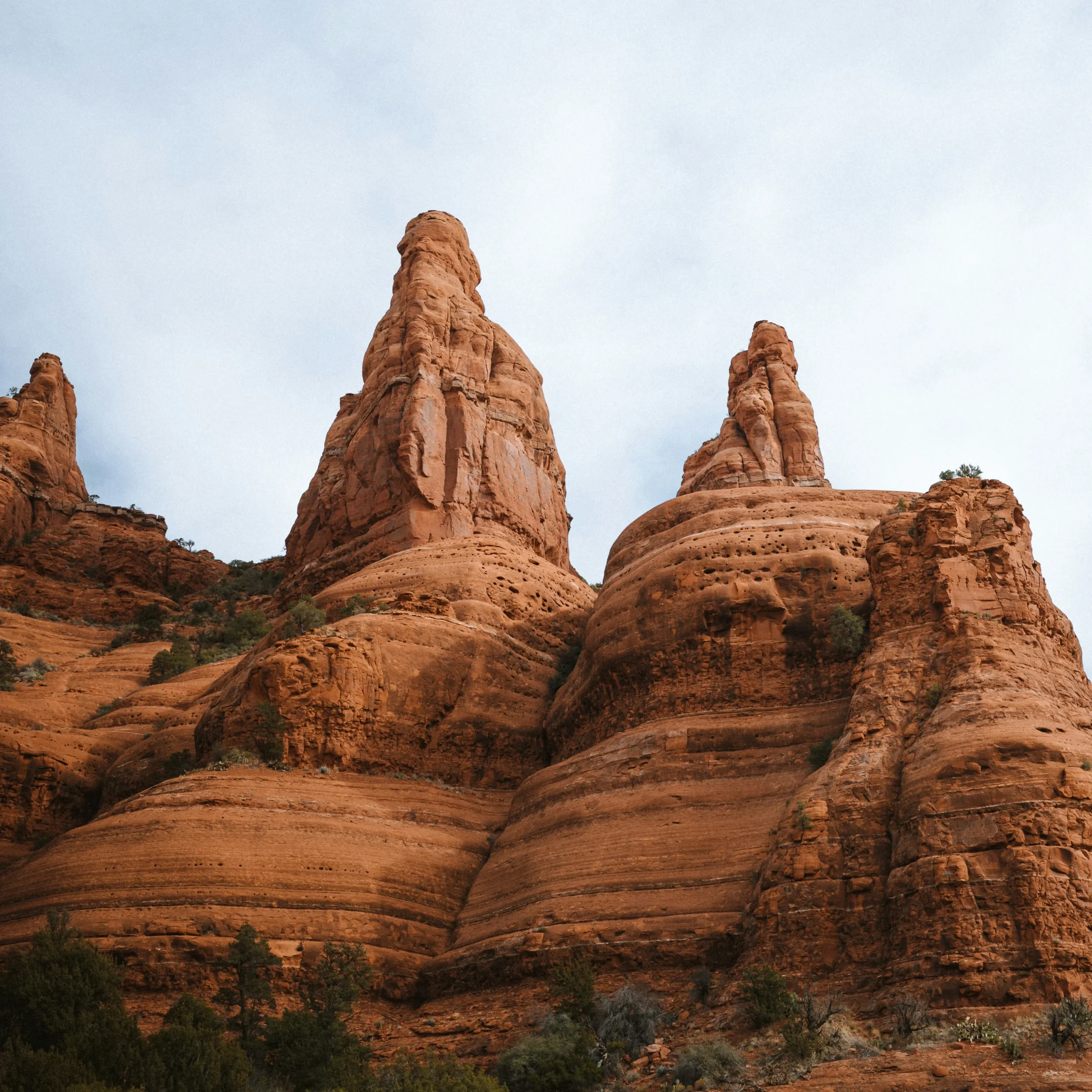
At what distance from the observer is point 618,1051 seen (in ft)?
72.7

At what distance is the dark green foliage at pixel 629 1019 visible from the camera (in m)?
22.5

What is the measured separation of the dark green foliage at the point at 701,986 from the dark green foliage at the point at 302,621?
1806cm

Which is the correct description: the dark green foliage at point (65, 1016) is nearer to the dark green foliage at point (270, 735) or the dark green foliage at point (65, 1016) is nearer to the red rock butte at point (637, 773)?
the red rock butte at point (637, 773)

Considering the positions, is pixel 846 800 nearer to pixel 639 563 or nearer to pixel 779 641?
pixel 779 641

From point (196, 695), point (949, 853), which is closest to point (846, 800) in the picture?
point (949, 853)

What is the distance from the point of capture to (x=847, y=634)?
31.1 m

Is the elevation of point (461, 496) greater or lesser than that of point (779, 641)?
greater

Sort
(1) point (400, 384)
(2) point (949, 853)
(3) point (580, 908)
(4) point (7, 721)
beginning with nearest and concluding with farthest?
(2) point (949, 853) < (3) point (580, 908) < (4) point (7, 721) < (1) point (400, 384)

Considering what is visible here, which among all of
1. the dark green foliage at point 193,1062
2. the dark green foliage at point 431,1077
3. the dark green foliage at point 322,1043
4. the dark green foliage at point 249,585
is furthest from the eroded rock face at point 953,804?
the dark green foliage at point 249,585

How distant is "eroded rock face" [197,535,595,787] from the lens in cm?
3425

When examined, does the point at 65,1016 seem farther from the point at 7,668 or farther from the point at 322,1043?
the point at 7,668

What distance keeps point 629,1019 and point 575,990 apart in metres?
1.18

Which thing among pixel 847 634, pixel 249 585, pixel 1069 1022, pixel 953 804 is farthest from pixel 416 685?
pixel 249 585

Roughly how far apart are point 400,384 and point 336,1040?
140 ft
